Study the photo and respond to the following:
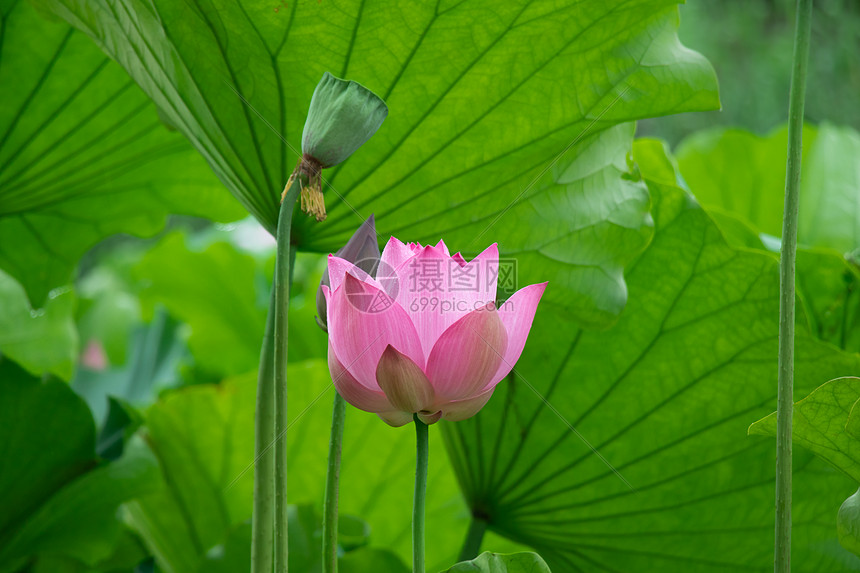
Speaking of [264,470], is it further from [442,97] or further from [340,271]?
[442,97]

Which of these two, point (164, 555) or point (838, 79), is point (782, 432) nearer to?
point (164, 555)

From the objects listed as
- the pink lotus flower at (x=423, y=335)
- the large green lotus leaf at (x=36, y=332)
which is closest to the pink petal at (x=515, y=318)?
the pink lotus flower at (x=423, y=335)

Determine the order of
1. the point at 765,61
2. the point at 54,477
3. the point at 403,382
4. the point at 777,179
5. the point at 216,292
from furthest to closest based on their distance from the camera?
the point at 765,61, the point at 216,292, the point at 777,179, the point at 54,477, the point at 403,382

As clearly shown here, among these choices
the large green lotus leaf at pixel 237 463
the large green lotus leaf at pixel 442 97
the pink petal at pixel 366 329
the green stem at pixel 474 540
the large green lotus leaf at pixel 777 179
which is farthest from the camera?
the large green lotus leaf at pixel 777 179

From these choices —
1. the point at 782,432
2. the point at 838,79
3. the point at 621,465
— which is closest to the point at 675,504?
the point at 621,465

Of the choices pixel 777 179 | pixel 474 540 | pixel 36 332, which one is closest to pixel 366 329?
pixel 474 540

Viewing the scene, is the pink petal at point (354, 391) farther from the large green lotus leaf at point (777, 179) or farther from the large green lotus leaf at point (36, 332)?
the large green lotus leaf at point (777, 179)

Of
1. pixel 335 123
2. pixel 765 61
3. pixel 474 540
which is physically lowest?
pixel 474 540
